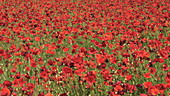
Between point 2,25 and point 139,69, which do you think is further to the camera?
point 2,25

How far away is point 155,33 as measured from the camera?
529 cm

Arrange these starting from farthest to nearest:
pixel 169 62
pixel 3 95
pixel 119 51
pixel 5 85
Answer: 1. pixel 119 51
2. pixel 169 62
3. pixel 5 85
4. pixel 3 95

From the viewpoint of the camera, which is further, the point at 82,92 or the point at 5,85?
the point at 82,92

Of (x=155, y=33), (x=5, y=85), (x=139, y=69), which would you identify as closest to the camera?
(x=5, y=85)

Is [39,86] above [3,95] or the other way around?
the other way around

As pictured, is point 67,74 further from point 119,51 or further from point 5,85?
point 119,51

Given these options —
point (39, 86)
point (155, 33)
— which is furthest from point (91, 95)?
point (155, 33)

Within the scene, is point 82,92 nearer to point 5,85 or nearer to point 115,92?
point 115,92

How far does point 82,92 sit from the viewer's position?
108 inches

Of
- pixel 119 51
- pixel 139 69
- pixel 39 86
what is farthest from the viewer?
pixel 119 51

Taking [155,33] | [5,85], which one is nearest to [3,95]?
[5,85]

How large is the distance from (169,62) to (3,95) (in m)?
2.38

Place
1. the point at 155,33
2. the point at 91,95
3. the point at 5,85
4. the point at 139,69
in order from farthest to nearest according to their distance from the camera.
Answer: the point at 155,33 → the point at 139,69 → the point at 91,95 → the point at 5,85

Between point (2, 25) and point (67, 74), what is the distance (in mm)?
4163
